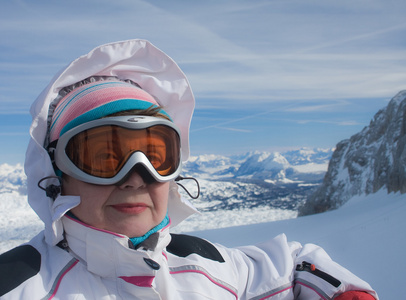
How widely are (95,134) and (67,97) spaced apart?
36 centimetres

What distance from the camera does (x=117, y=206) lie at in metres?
1.86

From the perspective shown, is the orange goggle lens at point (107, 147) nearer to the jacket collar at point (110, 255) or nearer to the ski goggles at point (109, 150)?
the ski goggles at point (109, 150)

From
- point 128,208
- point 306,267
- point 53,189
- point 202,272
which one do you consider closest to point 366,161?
point 306,267

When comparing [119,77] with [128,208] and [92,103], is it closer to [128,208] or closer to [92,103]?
[92,103]

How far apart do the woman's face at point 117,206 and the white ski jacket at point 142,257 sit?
1.9 inches

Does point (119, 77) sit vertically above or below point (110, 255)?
above

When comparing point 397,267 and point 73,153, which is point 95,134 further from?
point 397,267

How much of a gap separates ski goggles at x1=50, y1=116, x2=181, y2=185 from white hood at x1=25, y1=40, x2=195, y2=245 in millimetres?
134

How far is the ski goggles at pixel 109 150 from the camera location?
1835 millimetres

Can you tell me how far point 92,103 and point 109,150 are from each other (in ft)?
0.85

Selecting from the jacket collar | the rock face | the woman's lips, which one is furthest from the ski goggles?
the rock face

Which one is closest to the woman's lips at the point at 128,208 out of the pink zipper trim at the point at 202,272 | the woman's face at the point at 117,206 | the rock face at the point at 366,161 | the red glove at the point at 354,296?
the woman's face at the point at 117,206

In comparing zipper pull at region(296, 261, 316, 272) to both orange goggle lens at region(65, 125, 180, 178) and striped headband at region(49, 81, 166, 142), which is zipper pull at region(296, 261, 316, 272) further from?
striped headband at region(49, 81, 166, 142)

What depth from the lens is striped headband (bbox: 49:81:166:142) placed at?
1.88 metres
